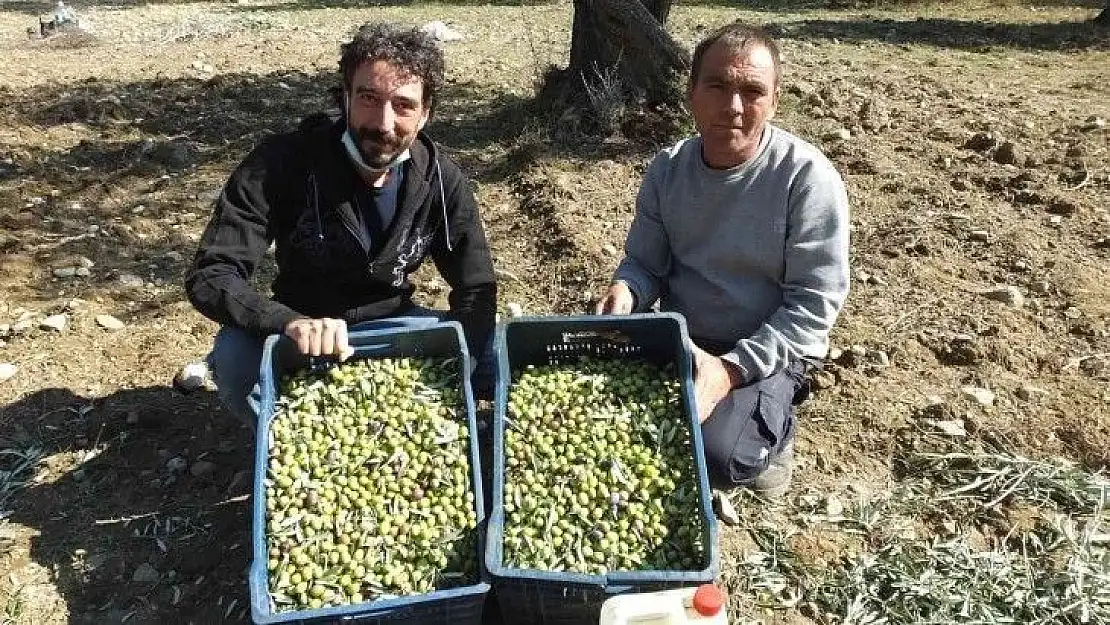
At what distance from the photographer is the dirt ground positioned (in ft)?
10.9

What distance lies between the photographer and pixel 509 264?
5.19 meters

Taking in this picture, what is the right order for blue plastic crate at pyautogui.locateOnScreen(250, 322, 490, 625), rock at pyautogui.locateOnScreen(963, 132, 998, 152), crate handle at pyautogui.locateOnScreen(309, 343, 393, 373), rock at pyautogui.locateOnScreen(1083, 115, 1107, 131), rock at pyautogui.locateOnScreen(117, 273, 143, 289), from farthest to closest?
rock at pyautogui.locateOnScreen(1083, 115, 1107, 131) → rock at pyautogui.locateOnScreen(963, 132, 998, 152) → rock at pyautogui.locateOnScreen(117, 273, 143, 289) → crate handle at pyautogui.locateOnScreen(309, 343, 393, 373) → blue plastic crate at pyautogui.locateOnScreen(250, 322, 490, 625)

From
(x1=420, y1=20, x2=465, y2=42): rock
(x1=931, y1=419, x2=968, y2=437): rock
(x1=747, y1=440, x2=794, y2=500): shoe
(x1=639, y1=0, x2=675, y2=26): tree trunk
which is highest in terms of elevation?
(x1=639, y1=0, x2=675, y2=26): tree trunk

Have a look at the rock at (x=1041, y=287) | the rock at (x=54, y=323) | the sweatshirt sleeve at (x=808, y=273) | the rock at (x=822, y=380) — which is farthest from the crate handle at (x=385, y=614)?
the rock at (x=1041, y=287)

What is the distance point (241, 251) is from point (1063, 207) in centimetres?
488

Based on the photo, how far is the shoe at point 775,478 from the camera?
11.0 feet

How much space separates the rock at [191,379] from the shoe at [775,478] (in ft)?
8.19

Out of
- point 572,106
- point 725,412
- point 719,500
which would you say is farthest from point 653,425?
point 572,106

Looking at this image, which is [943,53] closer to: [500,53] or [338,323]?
[500,53]

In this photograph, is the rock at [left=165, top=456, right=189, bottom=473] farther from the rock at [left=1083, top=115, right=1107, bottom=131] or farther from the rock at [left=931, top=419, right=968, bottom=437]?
the rock at [left=1083, top=115, right=1107, bottom=131]

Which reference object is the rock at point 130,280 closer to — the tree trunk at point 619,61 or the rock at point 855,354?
the tree trunk at point 619,61

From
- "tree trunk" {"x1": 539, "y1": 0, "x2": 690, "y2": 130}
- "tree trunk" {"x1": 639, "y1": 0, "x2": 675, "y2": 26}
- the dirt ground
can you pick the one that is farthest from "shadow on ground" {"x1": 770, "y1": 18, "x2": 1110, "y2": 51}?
"tree trunk" {"x1": 539, "y1": 0, "x2": 690, "y2": 130}

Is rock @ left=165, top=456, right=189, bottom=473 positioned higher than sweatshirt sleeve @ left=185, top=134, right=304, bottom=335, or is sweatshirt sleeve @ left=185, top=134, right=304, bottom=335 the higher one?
sweatshirt sleeve @ left=185, top=134, right=304, bottom=335

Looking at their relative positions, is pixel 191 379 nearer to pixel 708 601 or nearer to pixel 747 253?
pixel 747 253
